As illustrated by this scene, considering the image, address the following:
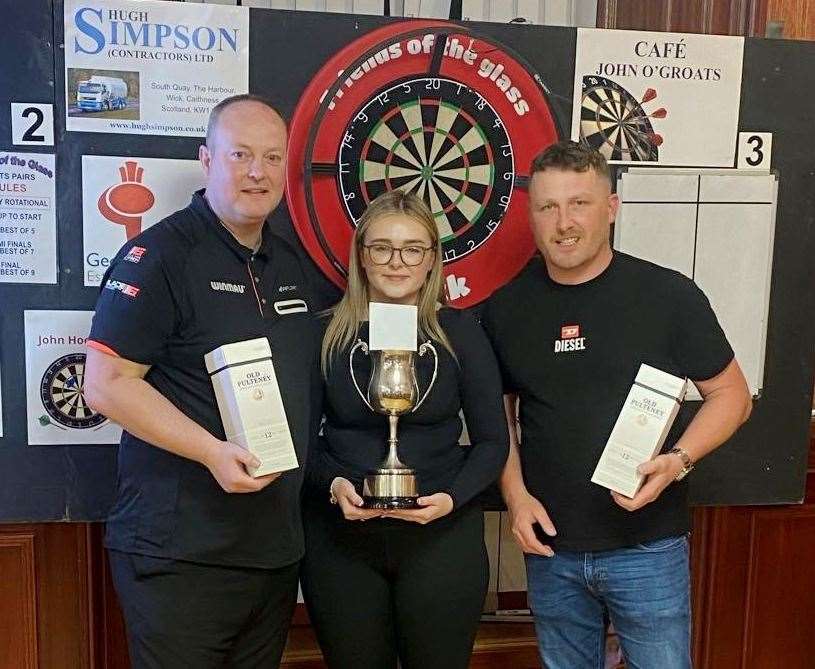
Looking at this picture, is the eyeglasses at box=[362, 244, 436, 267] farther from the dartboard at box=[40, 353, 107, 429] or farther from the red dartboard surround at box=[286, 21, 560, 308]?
the dartboard at box=[40, 353, 107, 429]

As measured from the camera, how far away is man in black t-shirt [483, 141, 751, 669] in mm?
1661

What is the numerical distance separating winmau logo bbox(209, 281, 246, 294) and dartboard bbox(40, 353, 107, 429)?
59 cm

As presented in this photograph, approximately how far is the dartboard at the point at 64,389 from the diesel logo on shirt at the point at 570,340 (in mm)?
1089

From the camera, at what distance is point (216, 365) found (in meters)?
1.49

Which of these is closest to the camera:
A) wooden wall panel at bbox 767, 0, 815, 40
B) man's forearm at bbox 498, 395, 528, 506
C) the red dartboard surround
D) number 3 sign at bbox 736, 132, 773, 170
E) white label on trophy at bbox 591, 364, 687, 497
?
white label on trophy at bbox 591, 364, 687, 497

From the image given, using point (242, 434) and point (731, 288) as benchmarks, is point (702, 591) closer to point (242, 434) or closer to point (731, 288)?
point (731, 288)

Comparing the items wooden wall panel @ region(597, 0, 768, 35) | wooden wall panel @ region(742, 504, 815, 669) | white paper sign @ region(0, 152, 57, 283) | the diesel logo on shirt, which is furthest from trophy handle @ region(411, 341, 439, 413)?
wooden wall panel @ region(597, 0, 768, 35)

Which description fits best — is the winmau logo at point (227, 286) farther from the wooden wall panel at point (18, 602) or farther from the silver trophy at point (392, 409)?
the wooden wall panel at point (18, 602)

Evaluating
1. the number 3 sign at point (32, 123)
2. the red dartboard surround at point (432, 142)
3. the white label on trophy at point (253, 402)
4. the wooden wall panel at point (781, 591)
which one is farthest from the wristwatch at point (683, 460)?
the number 3 sign at point (32, 123)

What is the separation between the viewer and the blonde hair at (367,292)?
Result: 167 cm

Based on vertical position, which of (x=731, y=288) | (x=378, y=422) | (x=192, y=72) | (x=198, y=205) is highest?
(x=192, y=72)

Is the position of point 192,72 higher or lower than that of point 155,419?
higher

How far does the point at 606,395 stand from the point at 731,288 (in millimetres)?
716

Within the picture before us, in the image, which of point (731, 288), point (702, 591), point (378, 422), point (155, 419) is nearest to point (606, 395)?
point (378, 422)
